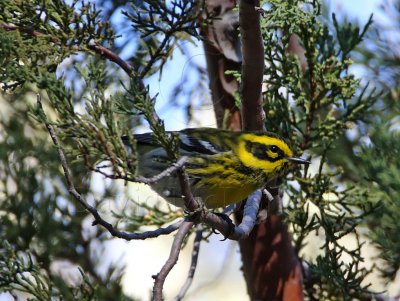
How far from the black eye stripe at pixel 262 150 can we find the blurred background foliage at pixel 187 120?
7.4 inches

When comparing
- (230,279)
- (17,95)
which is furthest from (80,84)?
(230,279)

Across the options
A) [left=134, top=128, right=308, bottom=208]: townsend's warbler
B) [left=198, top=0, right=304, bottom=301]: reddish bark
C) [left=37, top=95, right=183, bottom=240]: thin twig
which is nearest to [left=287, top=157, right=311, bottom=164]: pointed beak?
[left=134, top=128, right=308, bottom=208]: townsend's warbler

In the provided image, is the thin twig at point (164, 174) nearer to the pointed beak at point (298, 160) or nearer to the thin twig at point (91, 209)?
the thin twig at point (91, 209)

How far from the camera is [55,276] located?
279 centimetres

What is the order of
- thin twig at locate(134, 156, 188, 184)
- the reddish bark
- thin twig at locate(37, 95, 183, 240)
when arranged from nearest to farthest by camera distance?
thin twig at locate(134, 156, 188, 184) → thin twig at locate(37, 95, 183, 240) → the reddish bark

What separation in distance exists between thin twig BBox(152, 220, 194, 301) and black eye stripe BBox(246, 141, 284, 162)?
51 cm

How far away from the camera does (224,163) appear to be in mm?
2471

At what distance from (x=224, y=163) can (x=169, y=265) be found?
61 centimetres

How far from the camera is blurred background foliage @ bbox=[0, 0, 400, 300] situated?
84.4 inches

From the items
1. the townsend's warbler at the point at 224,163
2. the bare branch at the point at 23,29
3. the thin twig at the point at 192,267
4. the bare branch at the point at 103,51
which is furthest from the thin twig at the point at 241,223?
the bare branch at the point at 23,29

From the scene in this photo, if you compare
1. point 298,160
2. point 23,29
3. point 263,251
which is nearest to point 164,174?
point 23,29

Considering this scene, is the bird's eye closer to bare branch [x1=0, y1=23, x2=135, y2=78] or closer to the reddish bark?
the reddish bark

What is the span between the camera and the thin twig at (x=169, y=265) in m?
1.87

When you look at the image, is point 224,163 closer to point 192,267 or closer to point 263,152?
point 263,152
